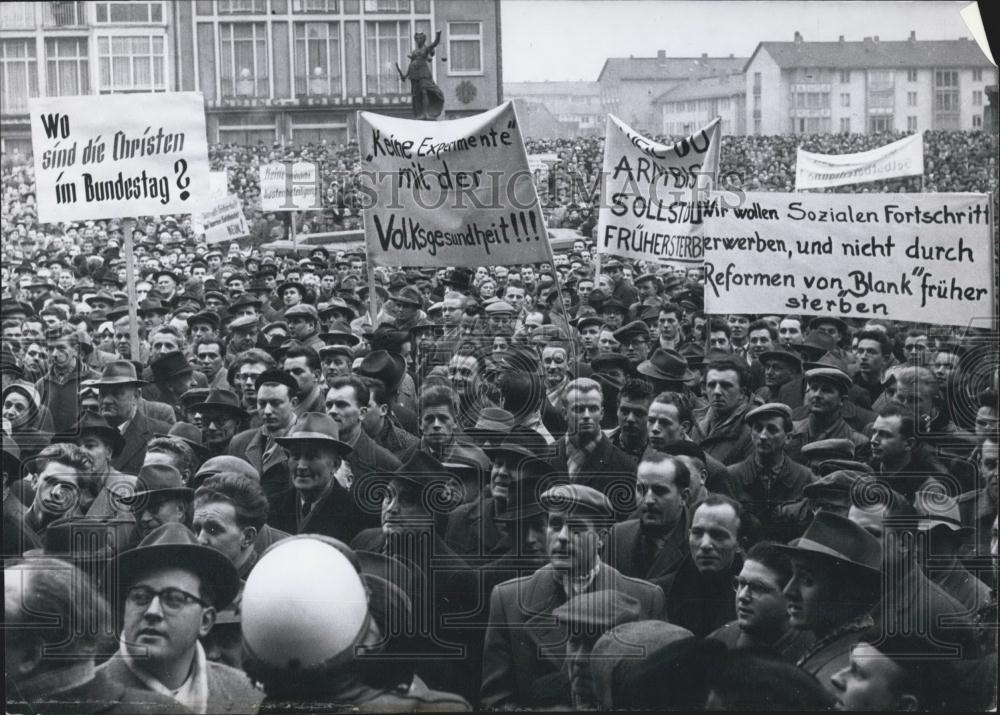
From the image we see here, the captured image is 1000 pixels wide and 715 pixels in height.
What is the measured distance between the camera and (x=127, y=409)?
644 cm

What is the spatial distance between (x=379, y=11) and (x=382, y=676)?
9.95 feet

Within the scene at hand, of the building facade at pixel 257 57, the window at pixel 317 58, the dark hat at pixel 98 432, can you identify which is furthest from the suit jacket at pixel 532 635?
the window at pixel 317 58

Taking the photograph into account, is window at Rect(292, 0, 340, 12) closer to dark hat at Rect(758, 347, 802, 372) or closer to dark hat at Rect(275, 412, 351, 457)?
dark hat at Rect(275, 412, 351, 457)

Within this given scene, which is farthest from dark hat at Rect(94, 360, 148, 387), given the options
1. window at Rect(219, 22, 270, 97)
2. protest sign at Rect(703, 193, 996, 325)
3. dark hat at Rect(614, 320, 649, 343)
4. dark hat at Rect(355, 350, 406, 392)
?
protest sign at Rect(703, 193, 996, 325)

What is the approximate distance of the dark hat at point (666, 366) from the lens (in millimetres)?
6272

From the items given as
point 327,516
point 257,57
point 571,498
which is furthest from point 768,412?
point 257,57

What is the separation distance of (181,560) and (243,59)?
93.1 inches

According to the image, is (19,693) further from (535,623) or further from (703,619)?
(703,619)

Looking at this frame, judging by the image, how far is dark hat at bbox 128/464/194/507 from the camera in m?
6.14

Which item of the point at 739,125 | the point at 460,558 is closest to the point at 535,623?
the point at 460,558

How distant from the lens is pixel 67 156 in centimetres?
655

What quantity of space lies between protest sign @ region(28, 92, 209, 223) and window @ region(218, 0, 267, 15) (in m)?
0.44

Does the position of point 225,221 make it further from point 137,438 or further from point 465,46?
point 465,46

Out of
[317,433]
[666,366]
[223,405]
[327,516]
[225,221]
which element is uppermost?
[225,221]
